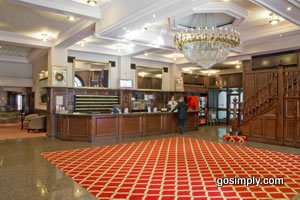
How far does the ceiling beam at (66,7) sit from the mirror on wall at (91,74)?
14.7 ft

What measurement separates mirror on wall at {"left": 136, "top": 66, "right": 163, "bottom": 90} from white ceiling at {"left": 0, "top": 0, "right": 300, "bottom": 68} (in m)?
1.61

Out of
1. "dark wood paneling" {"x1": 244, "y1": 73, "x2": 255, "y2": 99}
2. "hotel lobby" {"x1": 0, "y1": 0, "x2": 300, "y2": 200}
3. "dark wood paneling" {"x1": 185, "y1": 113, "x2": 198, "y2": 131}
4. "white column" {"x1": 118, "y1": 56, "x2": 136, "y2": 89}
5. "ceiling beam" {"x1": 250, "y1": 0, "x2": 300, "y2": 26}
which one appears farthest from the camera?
"dark wood paneling" {"x1": 185, "y1": 113, "x2": 198, "y2": 131}

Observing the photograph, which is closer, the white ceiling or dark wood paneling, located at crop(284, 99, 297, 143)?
the white ceiling

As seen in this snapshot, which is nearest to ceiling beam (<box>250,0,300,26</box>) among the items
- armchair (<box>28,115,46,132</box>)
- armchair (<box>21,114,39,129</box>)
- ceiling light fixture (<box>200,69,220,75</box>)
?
ceiling light fixture (<box>200,69,220,75</box>)

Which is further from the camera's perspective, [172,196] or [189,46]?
[189,46]

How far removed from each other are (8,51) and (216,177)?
38.6 ft

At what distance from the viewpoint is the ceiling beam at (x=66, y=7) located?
16.9 feet

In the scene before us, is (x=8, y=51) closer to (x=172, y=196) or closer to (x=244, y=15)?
(x=244, y=15)

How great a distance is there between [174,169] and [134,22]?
3.39 m

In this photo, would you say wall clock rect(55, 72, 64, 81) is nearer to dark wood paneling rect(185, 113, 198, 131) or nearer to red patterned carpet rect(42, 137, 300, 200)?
red patterned carpet rect(42, 137, 300, 200)

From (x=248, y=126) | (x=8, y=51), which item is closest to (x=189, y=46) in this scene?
(x=248, y=126)

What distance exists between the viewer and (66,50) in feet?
31.4

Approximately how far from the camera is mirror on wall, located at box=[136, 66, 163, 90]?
11883 mm

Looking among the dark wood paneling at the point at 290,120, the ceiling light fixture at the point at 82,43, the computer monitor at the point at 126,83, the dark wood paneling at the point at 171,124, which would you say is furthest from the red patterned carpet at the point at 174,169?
the ceiling light fixture at the point at 82,43
